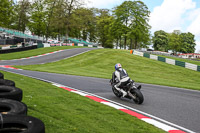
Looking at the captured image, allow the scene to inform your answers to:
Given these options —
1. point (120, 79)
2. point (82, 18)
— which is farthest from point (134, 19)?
point (120, 79)

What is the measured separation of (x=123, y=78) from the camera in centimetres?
891

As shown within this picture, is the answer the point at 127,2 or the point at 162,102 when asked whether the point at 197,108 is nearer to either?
the point at 162,102

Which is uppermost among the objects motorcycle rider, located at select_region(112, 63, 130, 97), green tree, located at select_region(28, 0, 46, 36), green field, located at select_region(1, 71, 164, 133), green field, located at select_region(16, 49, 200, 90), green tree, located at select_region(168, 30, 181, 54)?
green tree, located at select_region(28, 0, 46, 36)

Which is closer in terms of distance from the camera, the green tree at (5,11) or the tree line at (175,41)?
the green tree at (5,11)

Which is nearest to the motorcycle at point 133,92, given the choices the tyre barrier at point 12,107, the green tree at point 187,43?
the tyre barrier at point 12,107

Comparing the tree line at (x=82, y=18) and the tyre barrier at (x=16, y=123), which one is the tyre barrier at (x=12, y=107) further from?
the tree line at (x=82, y=18)

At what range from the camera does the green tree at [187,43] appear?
328 ft

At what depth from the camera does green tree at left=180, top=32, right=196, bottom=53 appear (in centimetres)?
9993

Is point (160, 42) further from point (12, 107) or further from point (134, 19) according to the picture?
point (12, 107)

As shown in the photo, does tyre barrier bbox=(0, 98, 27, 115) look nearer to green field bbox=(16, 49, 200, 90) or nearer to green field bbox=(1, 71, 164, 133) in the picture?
green field bbox=(1, 71, 164, 133)

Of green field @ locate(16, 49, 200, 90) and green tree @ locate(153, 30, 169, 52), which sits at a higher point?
green tree @ locate(153, 30, 169, 52)

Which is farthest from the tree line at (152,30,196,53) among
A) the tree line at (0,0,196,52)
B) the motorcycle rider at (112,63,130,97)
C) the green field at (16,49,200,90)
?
the motorcycle rider at (112,63,130,97)

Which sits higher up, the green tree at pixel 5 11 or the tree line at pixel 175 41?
the green tree at pixel 5 11

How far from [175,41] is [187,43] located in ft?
29.1
